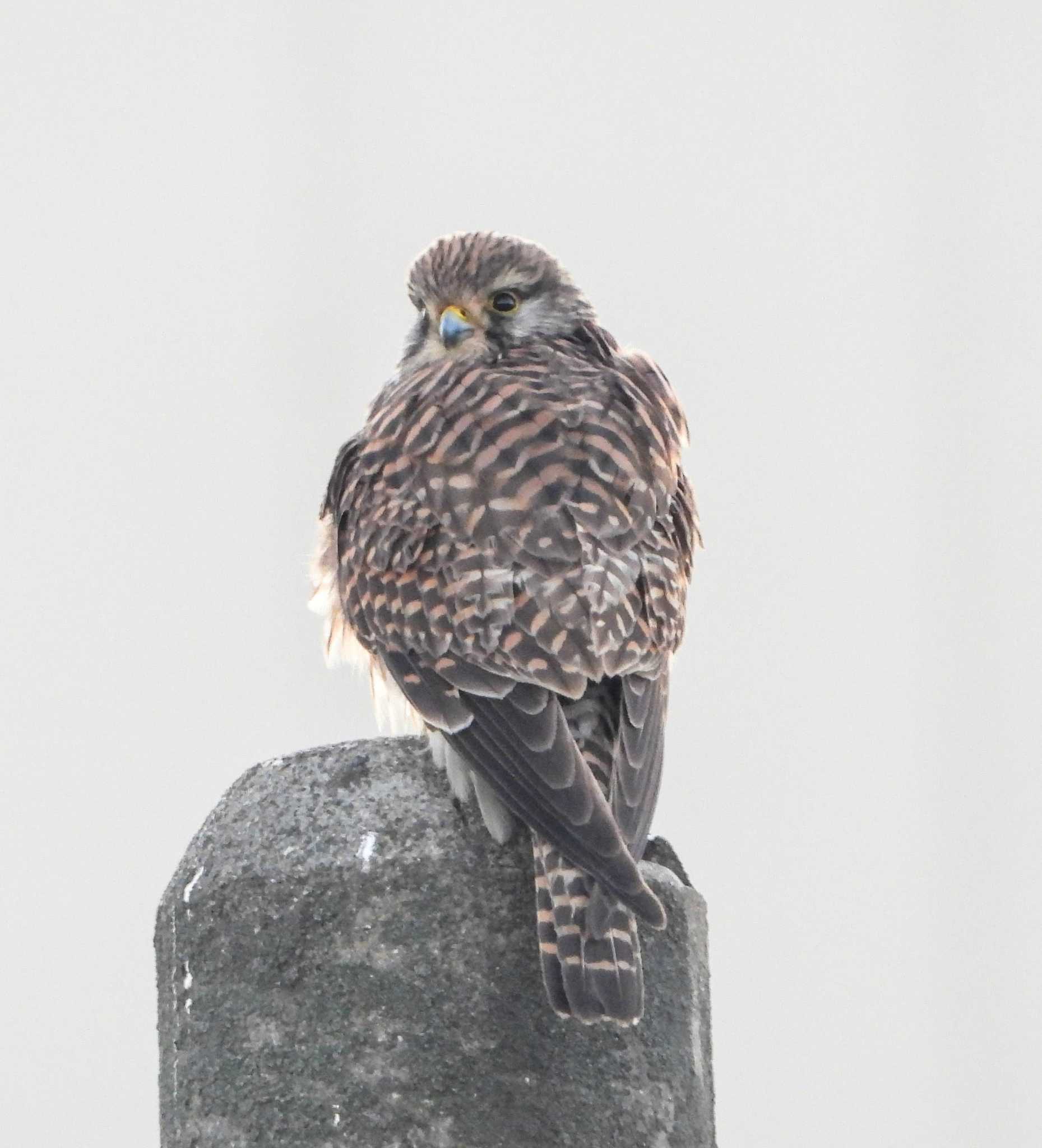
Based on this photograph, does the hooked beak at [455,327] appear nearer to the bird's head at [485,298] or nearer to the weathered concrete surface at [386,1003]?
the bird's head at [485,298]

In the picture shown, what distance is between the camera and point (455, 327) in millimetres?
4688

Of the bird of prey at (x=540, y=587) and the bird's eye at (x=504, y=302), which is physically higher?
the bird's eye at (x=504, y=302)

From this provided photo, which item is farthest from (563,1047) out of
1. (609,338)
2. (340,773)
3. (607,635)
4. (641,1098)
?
(609,338)

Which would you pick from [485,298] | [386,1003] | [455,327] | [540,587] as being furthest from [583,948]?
[485,298]

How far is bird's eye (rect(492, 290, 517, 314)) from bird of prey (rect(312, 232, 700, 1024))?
59mm

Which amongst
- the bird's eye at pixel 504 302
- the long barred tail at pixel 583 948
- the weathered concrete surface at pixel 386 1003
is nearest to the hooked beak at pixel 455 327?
the bird's eye at pixel 504 302

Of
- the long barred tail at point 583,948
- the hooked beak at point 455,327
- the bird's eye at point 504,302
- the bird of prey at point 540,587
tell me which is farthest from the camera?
the bird's eye at point 504,302

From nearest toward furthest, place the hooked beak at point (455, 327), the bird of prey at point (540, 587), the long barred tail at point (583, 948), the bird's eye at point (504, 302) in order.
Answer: the long barred tail at point (583, 948)
the bird of prey at point (540, 587)
the hooked beak at point (455, 327)
the bird's eye at point (504, 302)

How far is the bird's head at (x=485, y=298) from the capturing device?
4746 millimetres

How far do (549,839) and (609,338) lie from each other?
7.30 feet

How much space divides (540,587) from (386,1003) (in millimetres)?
1021

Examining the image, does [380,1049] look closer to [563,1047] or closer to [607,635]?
[563,1047]

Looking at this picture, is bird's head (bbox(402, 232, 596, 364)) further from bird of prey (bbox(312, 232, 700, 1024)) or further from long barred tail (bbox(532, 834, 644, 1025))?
long barred tail (bbox(532, 834, 644, 1025))

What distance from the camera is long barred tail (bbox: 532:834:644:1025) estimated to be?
2.70 meters
